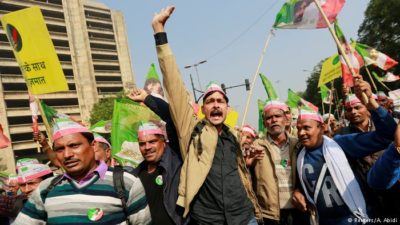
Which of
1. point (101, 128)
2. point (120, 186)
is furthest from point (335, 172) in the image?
point (101, 128)

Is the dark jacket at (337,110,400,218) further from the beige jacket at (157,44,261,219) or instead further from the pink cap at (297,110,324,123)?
the beige jacket at (157,44,261,219)

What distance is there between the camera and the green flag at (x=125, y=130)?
17.5 ft

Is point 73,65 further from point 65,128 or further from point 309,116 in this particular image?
point 65,128

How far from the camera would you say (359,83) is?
2703mm

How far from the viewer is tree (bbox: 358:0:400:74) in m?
30.6

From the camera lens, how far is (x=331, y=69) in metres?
8.93

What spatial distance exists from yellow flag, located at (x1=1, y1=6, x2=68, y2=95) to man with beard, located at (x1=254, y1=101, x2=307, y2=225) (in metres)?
3.21

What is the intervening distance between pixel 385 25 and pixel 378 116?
34.2 m

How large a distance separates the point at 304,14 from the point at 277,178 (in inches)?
121

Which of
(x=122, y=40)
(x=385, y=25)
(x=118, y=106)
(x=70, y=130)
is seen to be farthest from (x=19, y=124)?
(x=70, y=130)

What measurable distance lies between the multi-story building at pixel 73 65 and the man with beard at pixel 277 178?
43597 mm

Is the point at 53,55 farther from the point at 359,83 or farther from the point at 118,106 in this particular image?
the point at 359,83

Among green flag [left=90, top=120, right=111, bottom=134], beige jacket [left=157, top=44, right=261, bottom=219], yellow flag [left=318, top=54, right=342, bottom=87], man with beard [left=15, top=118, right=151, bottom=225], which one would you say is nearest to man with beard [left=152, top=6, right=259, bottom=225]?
beige jacket [left=157, top=44, right=261, bottom=219]

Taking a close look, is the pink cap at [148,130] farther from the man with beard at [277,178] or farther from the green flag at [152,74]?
the green flag at [152,74]
